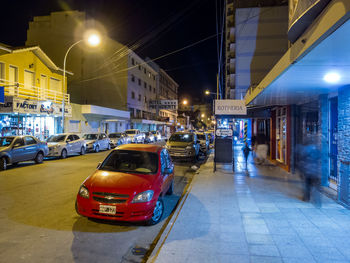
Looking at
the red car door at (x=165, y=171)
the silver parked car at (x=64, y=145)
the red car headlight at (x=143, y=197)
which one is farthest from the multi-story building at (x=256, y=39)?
the red car headlight at (x=143, y=197)

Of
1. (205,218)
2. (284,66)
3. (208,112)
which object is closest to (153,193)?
(205,218)

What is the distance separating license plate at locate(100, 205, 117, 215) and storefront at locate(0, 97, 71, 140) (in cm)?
1635

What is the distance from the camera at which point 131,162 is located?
6.47 m

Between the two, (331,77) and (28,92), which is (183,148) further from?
(28,92)

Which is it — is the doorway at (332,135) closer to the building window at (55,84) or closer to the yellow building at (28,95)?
the yellow building at (28,95)

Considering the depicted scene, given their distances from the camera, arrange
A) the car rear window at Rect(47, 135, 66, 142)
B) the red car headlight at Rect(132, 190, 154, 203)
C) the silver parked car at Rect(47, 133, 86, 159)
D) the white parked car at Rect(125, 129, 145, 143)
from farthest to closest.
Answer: the white parked car at Rect(125, 129, 145, 143) < the car rear window at Rect(47, 135, 66, 142) < the silver parked car at Rect(47, 133, 86, 159) < the red car headlight at Rect(132, 190, 154, 203)

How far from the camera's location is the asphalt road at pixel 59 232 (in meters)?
4.09

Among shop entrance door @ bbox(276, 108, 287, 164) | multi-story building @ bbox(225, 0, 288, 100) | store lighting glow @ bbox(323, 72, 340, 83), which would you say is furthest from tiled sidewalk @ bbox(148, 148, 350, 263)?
multi-story building @ bbox(225, 0, 288, 100)

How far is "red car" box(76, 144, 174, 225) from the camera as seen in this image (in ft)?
16.4

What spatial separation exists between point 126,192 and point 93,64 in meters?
38.2

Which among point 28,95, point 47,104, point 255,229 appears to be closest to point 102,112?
point 47,104

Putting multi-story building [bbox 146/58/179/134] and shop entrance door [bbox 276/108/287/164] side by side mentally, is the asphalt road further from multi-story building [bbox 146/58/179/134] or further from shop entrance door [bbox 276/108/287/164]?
multi-story building [bbox 146/58/179/134]

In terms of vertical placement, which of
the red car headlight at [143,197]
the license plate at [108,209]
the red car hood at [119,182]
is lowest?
the license plate at [108,209]

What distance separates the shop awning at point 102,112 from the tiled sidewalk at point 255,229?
898 inches
